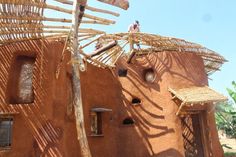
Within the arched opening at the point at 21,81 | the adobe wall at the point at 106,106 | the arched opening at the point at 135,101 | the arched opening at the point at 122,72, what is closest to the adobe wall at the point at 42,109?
the adobe wall at the point at 106,106

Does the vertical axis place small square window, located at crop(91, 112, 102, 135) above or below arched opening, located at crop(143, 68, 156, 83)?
below

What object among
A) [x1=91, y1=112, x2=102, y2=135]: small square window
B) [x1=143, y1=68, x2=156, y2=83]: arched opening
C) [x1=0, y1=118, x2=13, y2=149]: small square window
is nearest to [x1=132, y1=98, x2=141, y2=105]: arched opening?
[x1=143, y1=68, x2=156, y2=83]: arched opening

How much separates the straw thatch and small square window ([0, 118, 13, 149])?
5.33 m

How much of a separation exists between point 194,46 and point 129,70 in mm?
4423

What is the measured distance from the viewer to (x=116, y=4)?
259 inches

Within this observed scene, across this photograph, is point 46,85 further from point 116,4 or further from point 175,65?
point 175,65

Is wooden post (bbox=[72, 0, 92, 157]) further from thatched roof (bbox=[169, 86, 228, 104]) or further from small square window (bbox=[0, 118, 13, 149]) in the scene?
thatched roof (bbox=[169, 86, 228, 104])

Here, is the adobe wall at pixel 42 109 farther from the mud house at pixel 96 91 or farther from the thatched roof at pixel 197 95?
the thatched roof at pixel 197 95

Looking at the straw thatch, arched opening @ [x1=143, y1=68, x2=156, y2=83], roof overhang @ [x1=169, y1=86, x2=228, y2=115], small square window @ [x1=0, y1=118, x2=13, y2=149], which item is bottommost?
small square window @ [x1=0, y1=118, x2=13, y2=149]

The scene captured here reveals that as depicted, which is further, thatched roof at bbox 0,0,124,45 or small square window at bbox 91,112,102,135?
small square window at bbox 91,112,102,135

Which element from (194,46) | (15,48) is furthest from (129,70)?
(15,48)

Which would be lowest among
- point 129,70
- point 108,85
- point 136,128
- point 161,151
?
point 161,151

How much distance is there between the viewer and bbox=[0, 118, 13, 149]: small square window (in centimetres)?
962

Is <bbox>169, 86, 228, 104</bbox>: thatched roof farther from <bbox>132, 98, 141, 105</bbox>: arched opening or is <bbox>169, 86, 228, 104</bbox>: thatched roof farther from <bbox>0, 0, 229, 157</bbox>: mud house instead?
<bbox>132, 98, 141, 105</bbox>: arched opening
